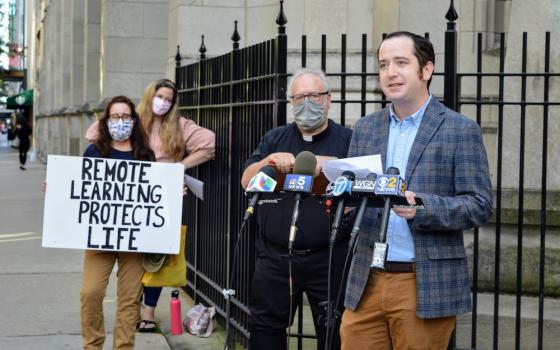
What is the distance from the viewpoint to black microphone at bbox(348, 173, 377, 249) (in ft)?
12.0

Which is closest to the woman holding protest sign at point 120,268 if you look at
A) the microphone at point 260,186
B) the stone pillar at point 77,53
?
the microphone at point 260,186

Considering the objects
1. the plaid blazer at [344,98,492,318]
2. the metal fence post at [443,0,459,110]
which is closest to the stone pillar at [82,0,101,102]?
the metal fence post at [443,0,459,110]

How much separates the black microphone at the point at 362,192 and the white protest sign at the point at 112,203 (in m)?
3.15

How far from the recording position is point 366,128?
426cm

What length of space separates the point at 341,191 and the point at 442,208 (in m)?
0.42

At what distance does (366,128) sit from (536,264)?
4932 millimetres

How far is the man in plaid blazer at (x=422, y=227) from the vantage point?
394 centimetres

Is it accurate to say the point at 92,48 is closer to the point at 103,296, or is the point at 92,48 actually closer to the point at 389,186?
the point at 103,296

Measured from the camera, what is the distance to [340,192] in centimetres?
374

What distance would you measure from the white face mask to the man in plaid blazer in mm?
3611

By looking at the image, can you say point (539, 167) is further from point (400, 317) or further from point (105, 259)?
point (400, 317)

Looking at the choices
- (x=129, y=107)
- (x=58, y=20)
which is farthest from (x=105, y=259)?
(x=58, y=20)

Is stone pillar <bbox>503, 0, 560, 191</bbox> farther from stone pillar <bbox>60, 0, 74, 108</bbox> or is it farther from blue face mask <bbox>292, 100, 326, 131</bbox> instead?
stone pillar <bbox>60, 0, 74, 108</bbox>

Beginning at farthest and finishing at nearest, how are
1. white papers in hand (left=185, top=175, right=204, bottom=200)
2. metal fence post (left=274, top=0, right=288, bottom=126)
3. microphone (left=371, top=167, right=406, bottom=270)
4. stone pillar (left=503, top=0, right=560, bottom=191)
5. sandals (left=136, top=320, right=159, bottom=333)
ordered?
stone pillar (left=503, top=0, right=560, bottom=191) → sandals (left=136, top=320, right=159, bottom=333) → white papers in hand (left=185, top=175, right=204, bottom=200) → metal fence post (left=274, top=0, right=288, bottom=126) → microphone (left=371, top=167, right=406, bottom=270)
